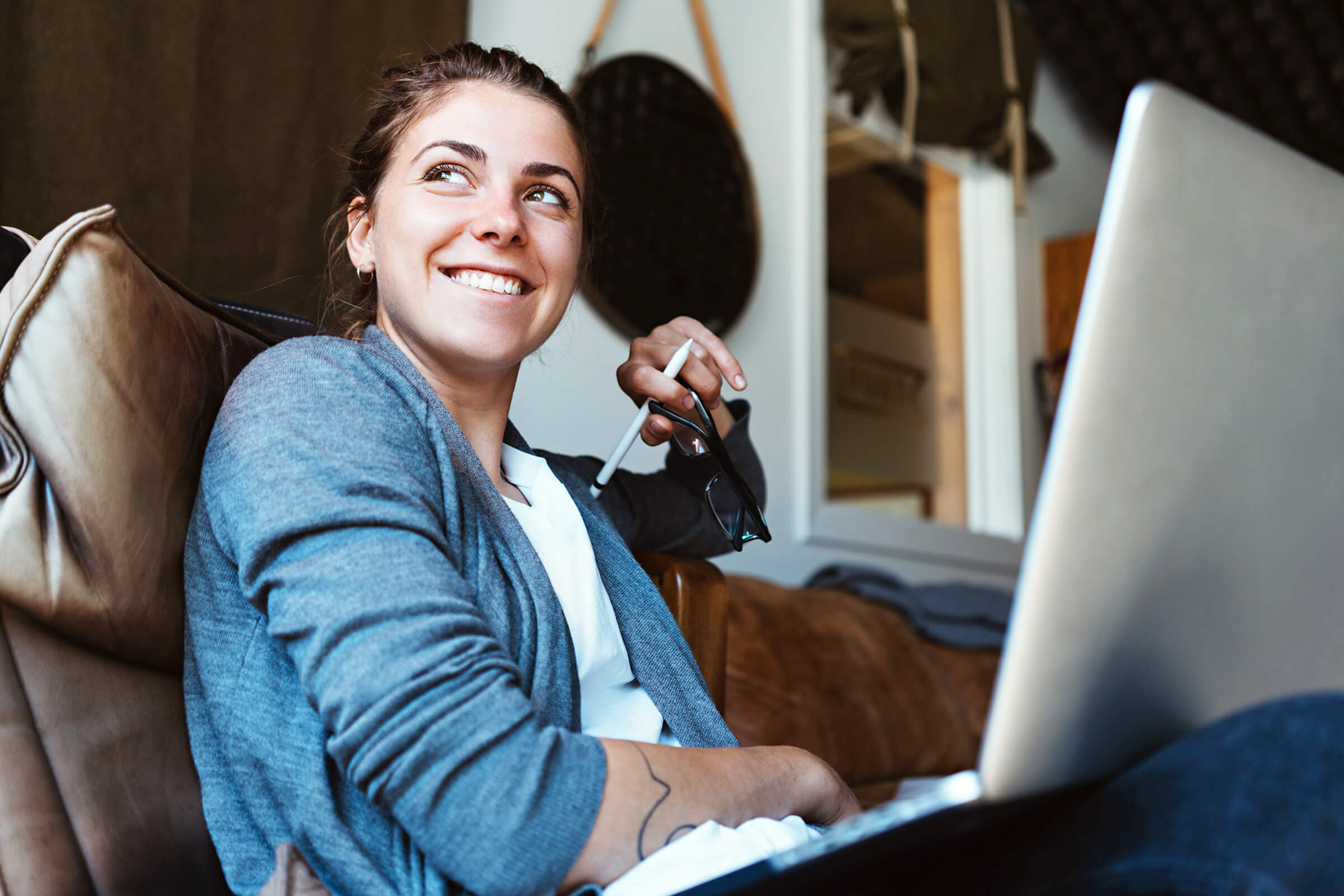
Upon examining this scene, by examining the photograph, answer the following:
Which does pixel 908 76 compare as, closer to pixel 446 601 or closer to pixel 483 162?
pixel 483 162

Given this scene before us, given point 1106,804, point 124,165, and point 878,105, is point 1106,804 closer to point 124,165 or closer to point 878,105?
point 124,165

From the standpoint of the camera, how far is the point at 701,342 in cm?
117

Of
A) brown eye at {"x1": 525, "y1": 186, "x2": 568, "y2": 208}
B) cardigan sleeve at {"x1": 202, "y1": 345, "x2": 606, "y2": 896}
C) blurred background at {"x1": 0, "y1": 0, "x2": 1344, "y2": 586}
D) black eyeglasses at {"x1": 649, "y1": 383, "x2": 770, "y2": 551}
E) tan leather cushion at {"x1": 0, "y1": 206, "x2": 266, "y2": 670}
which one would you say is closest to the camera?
cardigan sleeve at {"x1": 202, "y1": 345, "x2": 606, "y2": 896}

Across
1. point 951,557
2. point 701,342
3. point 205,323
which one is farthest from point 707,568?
point 951,557

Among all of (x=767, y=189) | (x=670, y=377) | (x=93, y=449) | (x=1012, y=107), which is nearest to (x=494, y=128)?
(x=670, y=377)

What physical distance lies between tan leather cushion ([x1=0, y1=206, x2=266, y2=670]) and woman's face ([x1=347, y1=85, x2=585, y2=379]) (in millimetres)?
213

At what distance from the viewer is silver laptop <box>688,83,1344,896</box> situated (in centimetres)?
43

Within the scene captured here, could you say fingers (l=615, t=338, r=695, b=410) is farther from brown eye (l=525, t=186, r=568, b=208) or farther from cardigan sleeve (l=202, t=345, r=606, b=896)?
cardigan sleeve (l=202, t=345, r=606, b=896)

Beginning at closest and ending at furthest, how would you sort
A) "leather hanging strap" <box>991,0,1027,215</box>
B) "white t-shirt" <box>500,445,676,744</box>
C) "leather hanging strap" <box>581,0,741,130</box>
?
"white t-shirt" <box>500,445,676,744</box> < "leather hanging strap" <box>581,0,741,130</box> < "leather hanging strap" <box>991,0,1027,215</box>

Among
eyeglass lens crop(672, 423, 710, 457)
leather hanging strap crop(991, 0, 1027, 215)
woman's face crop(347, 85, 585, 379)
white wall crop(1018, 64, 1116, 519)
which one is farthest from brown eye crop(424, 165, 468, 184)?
white wall crop(1018, 64, 1116, 519)

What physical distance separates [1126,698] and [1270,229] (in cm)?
22

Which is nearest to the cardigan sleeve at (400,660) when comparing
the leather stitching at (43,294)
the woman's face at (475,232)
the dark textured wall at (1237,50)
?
the leather stitching at (43,294)

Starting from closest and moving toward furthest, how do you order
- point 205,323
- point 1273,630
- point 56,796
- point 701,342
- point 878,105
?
point 1273,630 < point 56,796 < point 205,323 < point 701,342 < point 878,105

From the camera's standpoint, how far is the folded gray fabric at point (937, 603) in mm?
2357
